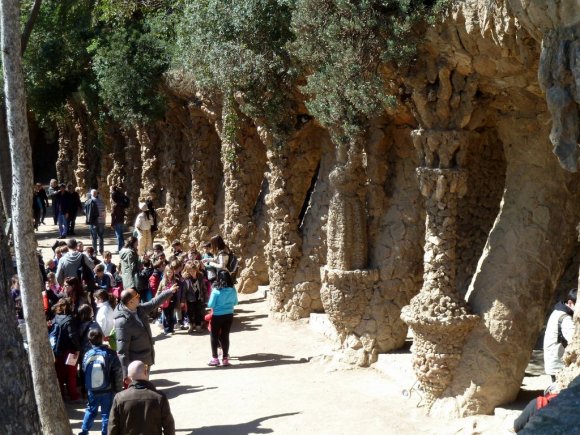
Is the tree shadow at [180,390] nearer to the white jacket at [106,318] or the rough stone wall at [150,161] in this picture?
the white jacket at [106,318]

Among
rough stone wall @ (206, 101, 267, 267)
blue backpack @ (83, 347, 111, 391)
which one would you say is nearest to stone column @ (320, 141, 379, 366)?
blue backpack @ (83, 347, 111, 391)

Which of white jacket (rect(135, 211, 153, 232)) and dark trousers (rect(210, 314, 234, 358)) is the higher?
white jacket (rect(135, 211, 153, 232))

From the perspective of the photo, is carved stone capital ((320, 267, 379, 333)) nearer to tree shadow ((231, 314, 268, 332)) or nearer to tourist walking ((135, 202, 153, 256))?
tree shadow ((231, 314, 268, 332))

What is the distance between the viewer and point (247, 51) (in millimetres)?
13227

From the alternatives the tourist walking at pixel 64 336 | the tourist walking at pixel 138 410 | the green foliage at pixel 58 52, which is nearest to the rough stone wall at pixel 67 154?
the green foliage at pixel 58 52

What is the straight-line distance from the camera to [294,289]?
48.9ft

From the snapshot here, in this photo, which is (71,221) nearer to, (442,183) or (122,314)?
(122,314)

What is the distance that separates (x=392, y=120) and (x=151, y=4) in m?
9.41

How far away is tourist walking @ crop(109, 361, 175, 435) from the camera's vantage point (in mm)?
7223

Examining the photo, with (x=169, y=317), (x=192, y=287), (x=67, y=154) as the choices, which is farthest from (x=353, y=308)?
(x=67, y=154)

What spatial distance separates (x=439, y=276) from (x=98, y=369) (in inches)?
153

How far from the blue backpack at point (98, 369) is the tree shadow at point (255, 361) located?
3.65m

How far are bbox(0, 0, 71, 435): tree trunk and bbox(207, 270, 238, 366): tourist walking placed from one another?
3257 millimetres

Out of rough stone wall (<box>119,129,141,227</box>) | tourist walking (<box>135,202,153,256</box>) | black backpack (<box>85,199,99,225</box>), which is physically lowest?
tourist walking (<box>135,202,153,256</box>)
